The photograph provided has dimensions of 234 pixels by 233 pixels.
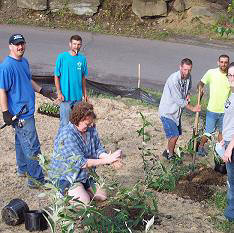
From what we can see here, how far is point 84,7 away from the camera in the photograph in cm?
1692

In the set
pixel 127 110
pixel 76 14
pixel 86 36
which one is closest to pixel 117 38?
pixel 86 36

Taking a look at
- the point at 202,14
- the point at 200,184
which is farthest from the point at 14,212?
the point at 202,14

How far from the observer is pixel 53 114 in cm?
916

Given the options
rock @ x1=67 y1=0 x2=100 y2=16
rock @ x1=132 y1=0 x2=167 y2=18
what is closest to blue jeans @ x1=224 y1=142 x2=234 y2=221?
rock @ x1=132 y1=0 x2=167 y2=18

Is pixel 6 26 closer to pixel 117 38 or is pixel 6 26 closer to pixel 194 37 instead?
pixel 117 38

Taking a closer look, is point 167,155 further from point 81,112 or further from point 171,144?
point 81,112

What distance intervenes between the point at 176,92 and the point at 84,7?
10.2 meters

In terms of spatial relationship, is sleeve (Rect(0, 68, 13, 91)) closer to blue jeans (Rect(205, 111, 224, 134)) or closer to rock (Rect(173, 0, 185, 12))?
blue jeans (Rect(205, 111, 224, 134))

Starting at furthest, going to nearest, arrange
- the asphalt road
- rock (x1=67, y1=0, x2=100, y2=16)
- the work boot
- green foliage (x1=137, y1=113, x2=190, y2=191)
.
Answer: rock (x1=67, y1=0, x2=100, y2=16)
the asphalt road
the work boot
green foliage (x1=137, y1=113, x2=190, y2=191)

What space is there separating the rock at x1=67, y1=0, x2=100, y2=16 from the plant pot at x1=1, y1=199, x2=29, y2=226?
1178 cm

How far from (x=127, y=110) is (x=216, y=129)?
6.67 ft

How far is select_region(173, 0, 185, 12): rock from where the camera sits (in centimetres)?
1653

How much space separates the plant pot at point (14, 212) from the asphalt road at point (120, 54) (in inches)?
256

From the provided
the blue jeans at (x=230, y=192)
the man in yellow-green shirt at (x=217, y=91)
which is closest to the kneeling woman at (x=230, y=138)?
the blue jeans at (x=230, y=192)
